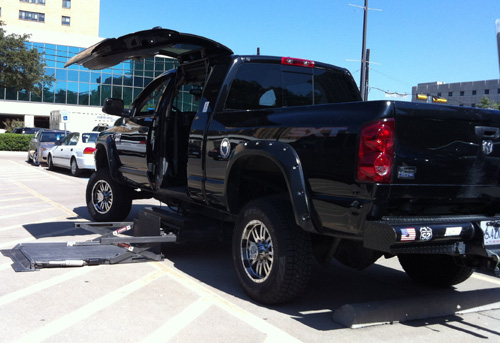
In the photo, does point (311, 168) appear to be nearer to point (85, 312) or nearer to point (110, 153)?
point (85, 312)

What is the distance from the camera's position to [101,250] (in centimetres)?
607

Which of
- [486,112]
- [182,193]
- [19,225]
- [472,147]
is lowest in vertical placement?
[19,225]

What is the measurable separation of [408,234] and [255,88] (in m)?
2.66

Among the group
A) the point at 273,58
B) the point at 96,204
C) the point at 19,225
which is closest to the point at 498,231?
the point at 273,58

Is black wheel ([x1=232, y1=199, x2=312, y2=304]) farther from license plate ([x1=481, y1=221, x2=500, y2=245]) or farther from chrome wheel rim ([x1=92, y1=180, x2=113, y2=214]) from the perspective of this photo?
chrome wheel rim ([x1=92, y1=180, x2=113, y2=214])

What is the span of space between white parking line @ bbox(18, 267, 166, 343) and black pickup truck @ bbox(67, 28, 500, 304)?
3.10ft

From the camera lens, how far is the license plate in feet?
12.6

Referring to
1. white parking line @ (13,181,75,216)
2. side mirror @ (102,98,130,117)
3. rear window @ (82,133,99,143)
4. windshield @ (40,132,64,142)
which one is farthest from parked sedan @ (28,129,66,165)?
side mirror @ (102,98,130,117)

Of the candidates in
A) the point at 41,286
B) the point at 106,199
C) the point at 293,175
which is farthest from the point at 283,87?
the point at 106,199

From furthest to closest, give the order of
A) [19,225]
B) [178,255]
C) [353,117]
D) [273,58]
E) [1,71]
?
[1,71] < [19,225] < [178,255] < [273,58] < [353,117]

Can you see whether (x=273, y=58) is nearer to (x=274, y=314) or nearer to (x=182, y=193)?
(x=182, y=193)

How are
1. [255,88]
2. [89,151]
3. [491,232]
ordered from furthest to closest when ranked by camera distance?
[89,151] → [255,88] → [491,232]

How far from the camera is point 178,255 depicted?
6398 mm

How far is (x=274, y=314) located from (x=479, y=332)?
5.50 ft
